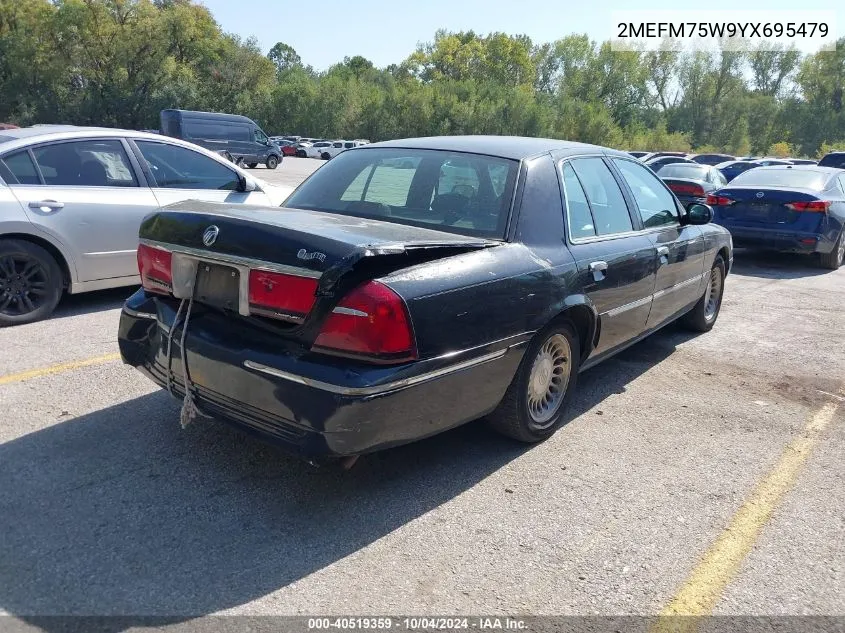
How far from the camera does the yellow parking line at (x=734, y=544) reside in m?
2.71

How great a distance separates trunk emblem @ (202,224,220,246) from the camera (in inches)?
126

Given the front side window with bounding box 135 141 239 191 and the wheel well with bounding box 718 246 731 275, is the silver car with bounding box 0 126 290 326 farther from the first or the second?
the wheel well with bounding box 718 246 731 275

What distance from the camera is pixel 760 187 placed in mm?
10547

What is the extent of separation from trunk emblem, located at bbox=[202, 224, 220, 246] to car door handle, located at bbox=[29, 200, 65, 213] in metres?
3.20

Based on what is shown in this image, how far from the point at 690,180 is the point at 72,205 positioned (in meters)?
12.3

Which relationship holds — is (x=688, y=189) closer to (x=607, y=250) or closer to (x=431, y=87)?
(x=607, y=250)

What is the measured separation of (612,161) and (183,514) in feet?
11.3

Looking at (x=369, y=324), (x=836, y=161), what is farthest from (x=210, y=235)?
(x=836, y=161)

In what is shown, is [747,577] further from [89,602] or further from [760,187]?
[760,187]

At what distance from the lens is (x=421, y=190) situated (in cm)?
405

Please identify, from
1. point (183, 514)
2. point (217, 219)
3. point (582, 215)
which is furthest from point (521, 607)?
point (582, 215)

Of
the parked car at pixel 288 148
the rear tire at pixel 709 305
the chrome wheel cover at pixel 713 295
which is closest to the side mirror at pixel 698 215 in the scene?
the rear tire at pixel 709 305

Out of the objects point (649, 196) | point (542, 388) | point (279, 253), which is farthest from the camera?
point (649, 196)

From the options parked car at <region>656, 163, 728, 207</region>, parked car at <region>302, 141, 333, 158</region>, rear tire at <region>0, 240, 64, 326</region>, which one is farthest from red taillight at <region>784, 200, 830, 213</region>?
parked car at <region>302, 141, 333, 158</region>
